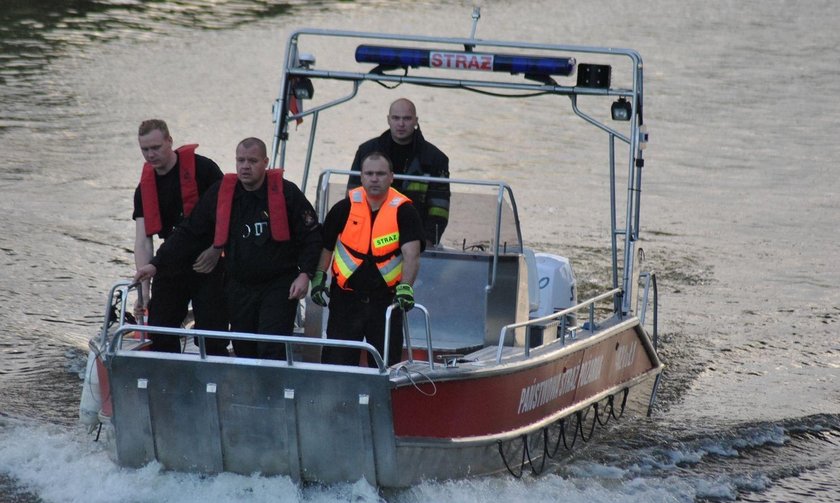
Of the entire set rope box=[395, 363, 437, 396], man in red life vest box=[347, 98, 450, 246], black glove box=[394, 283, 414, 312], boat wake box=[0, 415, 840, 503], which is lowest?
boat wake box=[0, 415, 840, 503]

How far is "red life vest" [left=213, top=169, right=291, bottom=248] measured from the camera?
6.18m

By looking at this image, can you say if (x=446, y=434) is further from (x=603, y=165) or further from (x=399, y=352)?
(x=603, y=165)

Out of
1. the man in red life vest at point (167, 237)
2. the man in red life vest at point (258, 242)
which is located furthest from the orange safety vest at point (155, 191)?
A: the man in red life vest at point (258, 242)

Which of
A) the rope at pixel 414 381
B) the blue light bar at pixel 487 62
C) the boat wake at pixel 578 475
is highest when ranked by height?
the blue light bar at pixel 487 62

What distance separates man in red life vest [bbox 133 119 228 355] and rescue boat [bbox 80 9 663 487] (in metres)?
0.18

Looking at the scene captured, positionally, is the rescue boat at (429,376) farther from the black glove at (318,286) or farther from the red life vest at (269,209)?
the red life vest at (269,209)

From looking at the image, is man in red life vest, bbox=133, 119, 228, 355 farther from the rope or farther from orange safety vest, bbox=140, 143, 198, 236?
the rope

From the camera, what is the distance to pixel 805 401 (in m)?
9.18

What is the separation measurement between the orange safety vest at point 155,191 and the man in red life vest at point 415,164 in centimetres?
127

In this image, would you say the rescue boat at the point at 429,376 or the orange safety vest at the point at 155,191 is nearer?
the rescue boat at the point at 429,376

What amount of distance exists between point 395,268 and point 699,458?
9.19ft

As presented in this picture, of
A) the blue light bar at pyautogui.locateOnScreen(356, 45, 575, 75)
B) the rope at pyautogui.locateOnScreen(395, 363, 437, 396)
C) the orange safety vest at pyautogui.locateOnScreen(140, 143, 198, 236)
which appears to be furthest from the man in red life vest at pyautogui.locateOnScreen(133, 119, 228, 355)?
the blue light bar at pyautogui.locateOnScreen(356, 45, 575, 75)

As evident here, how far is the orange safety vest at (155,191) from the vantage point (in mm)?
6512

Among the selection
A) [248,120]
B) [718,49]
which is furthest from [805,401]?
[718,49]
